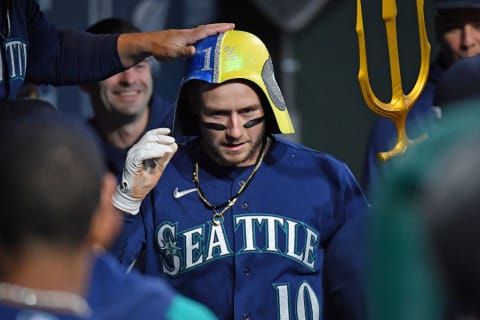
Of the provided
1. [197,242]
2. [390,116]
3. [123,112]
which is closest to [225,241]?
[197,242]

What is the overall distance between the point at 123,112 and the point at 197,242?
152 centimetres

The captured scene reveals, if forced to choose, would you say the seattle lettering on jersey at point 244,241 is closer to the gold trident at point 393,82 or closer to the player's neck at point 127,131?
the gold trident at point 393,82

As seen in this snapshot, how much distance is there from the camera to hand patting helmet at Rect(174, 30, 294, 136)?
3.50 meters

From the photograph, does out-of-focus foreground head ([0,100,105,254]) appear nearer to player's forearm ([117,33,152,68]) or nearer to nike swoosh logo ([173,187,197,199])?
nike swoosh logo ([173,187,197,199])

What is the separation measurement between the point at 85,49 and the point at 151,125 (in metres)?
1.13

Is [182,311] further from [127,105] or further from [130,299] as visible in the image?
[127,105]

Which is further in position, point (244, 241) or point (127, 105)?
point (127, 105)

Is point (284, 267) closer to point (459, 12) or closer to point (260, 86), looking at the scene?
point (260, 86)

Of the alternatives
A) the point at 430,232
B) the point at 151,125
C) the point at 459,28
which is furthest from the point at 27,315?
the point at 459,28

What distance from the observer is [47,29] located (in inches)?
144

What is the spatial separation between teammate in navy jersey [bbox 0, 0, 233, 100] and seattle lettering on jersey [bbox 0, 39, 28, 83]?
0.05 m

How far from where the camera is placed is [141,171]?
131 inches

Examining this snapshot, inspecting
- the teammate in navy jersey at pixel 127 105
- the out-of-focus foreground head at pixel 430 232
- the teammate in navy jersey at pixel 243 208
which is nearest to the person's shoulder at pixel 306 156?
the teammate in navy jersey at pixel 243 208

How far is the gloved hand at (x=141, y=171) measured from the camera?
3314 mm
